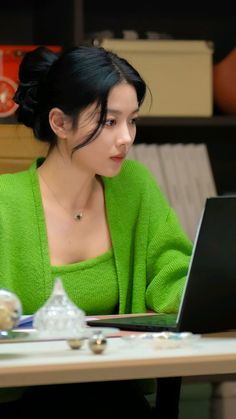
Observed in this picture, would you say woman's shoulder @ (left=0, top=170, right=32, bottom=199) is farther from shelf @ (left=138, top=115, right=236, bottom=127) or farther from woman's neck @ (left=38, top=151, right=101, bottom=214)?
shelf @ (left=138, top=115, right=236, bottom=127)

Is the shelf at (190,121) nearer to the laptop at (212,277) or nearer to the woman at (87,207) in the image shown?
the woman at (87,207)

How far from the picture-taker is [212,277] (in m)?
1.57

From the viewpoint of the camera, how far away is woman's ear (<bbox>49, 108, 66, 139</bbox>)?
2.12 metres

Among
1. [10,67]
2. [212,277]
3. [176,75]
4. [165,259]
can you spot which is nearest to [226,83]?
[176,75]

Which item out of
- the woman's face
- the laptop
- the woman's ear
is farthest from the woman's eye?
the laptop

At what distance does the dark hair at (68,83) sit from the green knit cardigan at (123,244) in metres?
0.12

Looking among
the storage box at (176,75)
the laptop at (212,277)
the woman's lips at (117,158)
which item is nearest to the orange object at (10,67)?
the storage box at (176,75)

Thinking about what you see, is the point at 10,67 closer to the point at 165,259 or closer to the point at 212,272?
the point at 165,259

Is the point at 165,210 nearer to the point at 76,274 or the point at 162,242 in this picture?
the point at 162,242

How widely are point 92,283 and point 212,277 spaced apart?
54cm

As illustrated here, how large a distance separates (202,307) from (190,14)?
6.45 ft

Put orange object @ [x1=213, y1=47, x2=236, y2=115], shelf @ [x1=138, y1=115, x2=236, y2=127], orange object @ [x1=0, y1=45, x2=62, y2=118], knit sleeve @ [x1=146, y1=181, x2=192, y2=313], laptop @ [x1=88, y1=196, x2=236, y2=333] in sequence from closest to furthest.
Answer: laptop @ [x1=88, y1=196, x2=236, y2=333], knit sleeve @ [x1=146, y1=181, x2=192, y2=313], orange object @ [x1=0, y1=45, x2=62, y2=118], shelf @ [x1=138, y1=115, x2=236, y2=127], orange object @ [x1=213, y1=47, x2=236, y2=115]

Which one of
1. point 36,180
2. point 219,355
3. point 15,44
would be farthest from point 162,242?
point 15,44

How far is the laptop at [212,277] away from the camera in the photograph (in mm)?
1528
